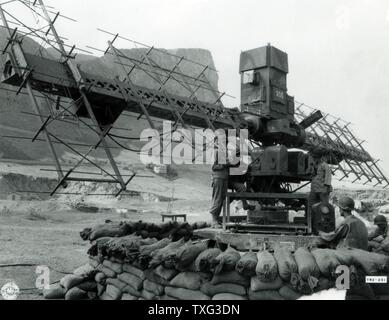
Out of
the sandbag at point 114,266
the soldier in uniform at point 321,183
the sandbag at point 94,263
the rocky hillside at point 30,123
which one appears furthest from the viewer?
the rocky hillside at point 30,123

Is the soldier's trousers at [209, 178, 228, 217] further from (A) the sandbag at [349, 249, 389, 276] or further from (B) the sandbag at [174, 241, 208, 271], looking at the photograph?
(A) the sandbag at [349, 249, 389, 276]

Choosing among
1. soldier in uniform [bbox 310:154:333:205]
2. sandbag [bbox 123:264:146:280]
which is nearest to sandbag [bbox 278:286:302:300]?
sandbag [bbox 123:264:146:280]

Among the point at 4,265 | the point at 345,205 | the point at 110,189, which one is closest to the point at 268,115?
the point at 345,205

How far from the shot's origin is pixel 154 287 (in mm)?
5707

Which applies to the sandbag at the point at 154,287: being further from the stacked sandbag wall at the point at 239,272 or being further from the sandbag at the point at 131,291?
the sandbag at the point at 131,291

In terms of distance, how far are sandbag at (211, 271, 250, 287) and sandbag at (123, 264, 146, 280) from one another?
4.54 ft

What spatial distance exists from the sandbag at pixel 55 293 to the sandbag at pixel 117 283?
99cm

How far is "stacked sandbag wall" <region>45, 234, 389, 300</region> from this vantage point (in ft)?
15.8

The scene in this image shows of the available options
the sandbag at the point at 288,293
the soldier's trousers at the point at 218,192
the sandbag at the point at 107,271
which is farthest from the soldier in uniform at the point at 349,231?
the sandbag at the point at 107,271

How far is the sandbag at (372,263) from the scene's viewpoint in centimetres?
495

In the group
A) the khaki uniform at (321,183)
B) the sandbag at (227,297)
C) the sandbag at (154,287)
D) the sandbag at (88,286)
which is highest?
the khaki uniform at (321,183)

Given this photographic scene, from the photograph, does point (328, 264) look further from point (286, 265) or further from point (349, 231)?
point (349, 231)

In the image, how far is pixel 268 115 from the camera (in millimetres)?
10703

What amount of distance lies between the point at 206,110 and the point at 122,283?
15.5 feet
